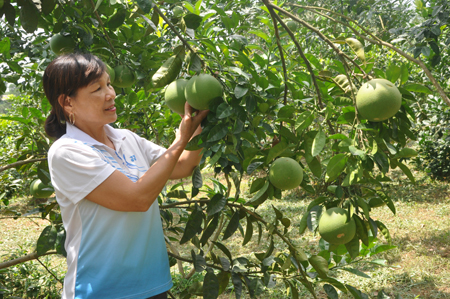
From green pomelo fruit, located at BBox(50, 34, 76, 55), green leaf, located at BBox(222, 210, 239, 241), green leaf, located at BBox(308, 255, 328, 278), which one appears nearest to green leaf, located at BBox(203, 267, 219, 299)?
green leaf, located at BBox(222, 210, 239, 241)

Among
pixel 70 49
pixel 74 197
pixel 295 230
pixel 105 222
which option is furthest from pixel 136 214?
pixel 295 230

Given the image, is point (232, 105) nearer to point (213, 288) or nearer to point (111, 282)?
point (111, 282)

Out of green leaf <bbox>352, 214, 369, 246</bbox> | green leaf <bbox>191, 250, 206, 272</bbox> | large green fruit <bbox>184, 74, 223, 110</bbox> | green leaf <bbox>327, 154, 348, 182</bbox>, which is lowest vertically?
green leaf <bbox>191, 250, 206, 272</bbox>

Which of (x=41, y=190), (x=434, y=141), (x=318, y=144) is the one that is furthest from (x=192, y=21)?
(x=434, y=141)

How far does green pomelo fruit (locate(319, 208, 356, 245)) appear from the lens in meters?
1.17

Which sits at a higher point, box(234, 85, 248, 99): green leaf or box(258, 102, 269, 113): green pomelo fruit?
box(234, 85, 248, 99): green leaf

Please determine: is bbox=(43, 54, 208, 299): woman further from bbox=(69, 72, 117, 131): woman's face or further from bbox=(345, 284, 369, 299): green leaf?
bbox=(345, 284, 369, 299): green leaf

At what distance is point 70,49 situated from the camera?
5.68 ft

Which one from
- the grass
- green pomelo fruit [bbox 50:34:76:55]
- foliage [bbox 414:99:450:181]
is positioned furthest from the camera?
foliage [bbox 414:99:450:181]

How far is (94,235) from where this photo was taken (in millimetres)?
1209

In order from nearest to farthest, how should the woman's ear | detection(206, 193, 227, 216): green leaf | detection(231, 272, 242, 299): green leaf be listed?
the woman's ear < detection(206, 193, 227, 216): green leaf < detection(231, 272, 242, 299): green leaf

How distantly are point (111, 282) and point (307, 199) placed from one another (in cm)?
560

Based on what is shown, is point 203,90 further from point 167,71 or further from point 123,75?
point 123,75

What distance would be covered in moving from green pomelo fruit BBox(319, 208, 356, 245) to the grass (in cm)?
52
